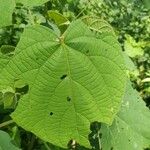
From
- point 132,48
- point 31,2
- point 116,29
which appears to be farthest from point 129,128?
point 116,29

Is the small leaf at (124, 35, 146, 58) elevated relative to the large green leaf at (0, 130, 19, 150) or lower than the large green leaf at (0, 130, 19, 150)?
lower

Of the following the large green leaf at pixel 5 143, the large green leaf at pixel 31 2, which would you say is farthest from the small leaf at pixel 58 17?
the large green leaf at pixel 5 143

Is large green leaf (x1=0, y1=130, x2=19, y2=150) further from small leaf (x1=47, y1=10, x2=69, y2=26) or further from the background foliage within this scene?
small leaf (x1=47, y1=10, x2=69, y2=26)

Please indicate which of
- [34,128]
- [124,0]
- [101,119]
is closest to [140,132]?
[101,119]

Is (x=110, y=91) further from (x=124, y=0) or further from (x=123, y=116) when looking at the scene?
(x=124, y=0)

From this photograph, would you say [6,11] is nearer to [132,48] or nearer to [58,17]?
[58,17]

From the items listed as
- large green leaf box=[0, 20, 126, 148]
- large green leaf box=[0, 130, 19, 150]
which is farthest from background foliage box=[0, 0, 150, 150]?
large green leaf box=[0, 20, 126, 148]
